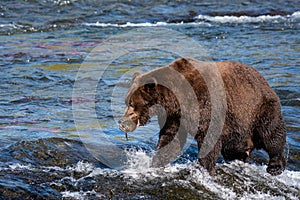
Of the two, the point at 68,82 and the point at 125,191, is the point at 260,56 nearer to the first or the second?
the point at 68,82

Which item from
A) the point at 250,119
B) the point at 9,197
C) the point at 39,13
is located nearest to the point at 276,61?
the point at 250,119

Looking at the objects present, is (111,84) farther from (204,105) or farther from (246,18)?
(246,18)

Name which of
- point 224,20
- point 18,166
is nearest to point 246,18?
point 224,20

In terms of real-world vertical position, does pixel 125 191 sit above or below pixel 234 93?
below

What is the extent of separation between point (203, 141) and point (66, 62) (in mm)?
7812

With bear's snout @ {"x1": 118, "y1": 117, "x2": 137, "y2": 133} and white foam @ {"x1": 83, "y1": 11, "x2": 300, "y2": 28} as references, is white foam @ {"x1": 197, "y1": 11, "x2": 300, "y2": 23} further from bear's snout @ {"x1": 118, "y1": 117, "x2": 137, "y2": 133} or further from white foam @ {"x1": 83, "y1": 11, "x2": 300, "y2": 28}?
bear's snout @ {"x1": 118, "y1": 117, "x2": 137, "y2": 133}

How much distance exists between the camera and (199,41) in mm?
16016

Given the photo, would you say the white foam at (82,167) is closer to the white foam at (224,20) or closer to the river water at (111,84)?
the river water at (111,84)

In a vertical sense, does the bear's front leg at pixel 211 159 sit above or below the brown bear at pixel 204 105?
below

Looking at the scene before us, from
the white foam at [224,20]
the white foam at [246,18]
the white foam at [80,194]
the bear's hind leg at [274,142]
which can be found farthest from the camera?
the white foam at [246,18]

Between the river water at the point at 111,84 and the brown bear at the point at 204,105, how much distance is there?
1.54 feet

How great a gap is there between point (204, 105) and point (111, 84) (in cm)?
554

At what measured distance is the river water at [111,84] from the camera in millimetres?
6504

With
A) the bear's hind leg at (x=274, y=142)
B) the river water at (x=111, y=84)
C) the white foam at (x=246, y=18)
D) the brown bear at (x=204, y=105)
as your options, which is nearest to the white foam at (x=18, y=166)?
the river water at (x=111, y=84)
